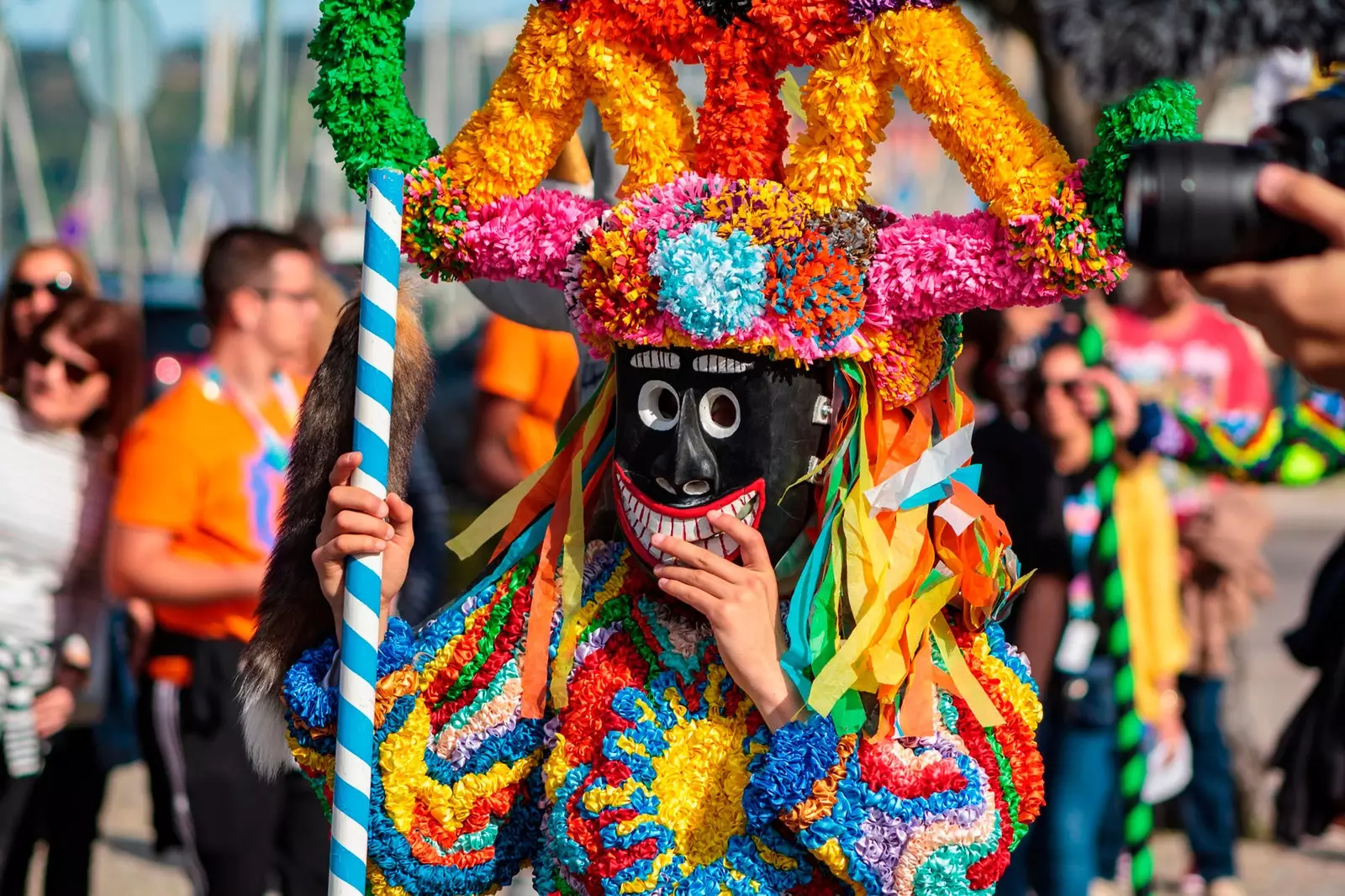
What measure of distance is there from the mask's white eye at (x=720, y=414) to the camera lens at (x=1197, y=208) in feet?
3.08

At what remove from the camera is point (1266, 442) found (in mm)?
4891

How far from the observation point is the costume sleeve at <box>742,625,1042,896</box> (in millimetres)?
2275

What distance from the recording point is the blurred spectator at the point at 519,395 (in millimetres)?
5176

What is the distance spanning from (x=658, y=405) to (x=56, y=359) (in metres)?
2.68

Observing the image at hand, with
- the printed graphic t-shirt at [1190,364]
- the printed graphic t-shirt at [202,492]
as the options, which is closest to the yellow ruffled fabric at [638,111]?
the printed graphic t-shirt at [202,492]

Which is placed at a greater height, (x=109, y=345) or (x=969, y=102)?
(x=969, y=102)

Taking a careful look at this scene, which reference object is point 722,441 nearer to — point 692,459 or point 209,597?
point 692,459

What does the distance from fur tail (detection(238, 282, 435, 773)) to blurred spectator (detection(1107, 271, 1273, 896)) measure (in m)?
3.31

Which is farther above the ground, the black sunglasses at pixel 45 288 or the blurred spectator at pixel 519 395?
the black sunglasses at pixel 45 288

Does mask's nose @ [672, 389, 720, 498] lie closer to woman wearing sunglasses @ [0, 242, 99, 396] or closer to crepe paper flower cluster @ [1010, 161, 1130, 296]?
crepe paper flower cluster @ [1010, 161, 1130, 296]

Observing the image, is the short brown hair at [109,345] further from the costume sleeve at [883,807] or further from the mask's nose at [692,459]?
the costume sleeve at [883,807]

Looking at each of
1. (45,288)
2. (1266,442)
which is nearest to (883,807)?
(1266,442)

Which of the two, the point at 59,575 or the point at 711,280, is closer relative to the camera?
the point at 711,280

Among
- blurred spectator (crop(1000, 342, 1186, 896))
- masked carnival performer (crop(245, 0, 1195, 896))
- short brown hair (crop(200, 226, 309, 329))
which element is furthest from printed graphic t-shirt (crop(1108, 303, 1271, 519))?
masked carnival performer (crop(245, 0, 1195, 896))
